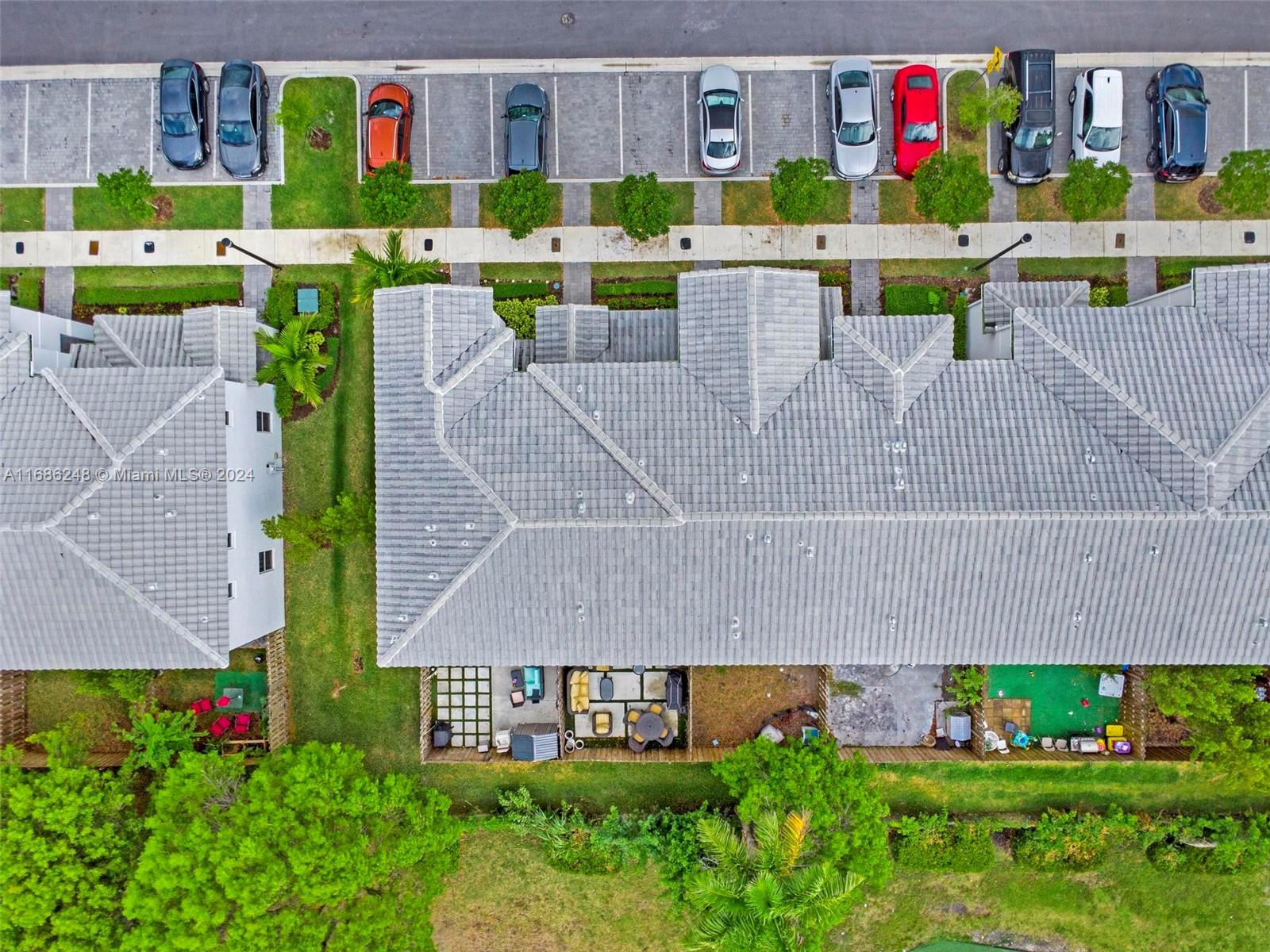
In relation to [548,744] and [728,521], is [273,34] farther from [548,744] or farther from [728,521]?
[548,744]

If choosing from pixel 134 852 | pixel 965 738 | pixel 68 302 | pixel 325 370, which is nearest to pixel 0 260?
pixel 68 302

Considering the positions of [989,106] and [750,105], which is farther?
[750,105]

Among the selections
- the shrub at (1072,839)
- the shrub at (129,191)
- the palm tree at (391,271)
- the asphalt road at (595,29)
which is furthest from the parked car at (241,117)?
the shrub at (1072,839)

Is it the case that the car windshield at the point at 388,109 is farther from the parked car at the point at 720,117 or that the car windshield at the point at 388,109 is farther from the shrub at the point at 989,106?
the shrub at the point at 989,106

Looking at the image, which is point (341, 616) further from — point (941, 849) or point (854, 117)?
point (854, 117)

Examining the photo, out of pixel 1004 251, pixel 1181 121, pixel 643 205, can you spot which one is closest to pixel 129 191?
pixel 643 205
